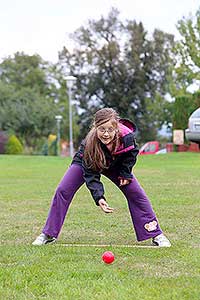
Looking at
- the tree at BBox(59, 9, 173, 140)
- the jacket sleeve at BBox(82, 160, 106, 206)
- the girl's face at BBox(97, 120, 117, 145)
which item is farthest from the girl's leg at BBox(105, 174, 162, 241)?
the tree at BBox(59, 9, 173, 140)

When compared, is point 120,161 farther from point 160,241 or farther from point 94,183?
point 160,241

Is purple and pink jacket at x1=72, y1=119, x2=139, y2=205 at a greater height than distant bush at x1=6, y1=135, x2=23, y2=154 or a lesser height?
greater

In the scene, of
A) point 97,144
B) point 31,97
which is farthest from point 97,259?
point 31,97

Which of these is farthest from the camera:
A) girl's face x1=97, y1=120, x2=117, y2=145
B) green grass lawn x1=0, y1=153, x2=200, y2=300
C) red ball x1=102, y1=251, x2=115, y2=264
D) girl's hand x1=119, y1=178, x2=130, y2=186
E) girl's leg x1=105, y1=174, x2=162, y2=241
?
girl's leg x1=105, y1=174, x2=162, y2=241

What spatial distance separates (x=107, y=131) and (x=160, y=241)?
1.18 meters

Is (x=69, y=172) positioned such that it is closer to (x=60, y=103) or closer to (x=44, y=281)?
(x=44, y=281)

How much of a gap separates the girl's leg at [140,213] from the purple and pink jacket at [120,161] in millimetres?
137

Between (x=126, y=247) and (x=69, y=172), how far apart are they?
3.01ft

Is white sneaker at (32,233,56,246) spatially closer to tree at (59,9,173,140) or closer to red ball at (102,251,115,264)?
red ball at (102,251,115,264)

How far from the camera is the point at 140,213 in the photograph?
18.5 feet

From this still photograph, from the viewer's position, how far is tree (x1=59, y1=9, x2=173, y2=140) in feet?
177

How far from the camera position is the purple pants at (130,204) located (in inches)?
221

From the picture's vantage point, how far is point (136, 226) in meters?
5.64

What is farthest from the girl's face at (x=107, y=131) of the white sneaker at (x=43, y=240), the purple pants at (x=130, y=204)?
the white sneaker at (x=43, y=240)
